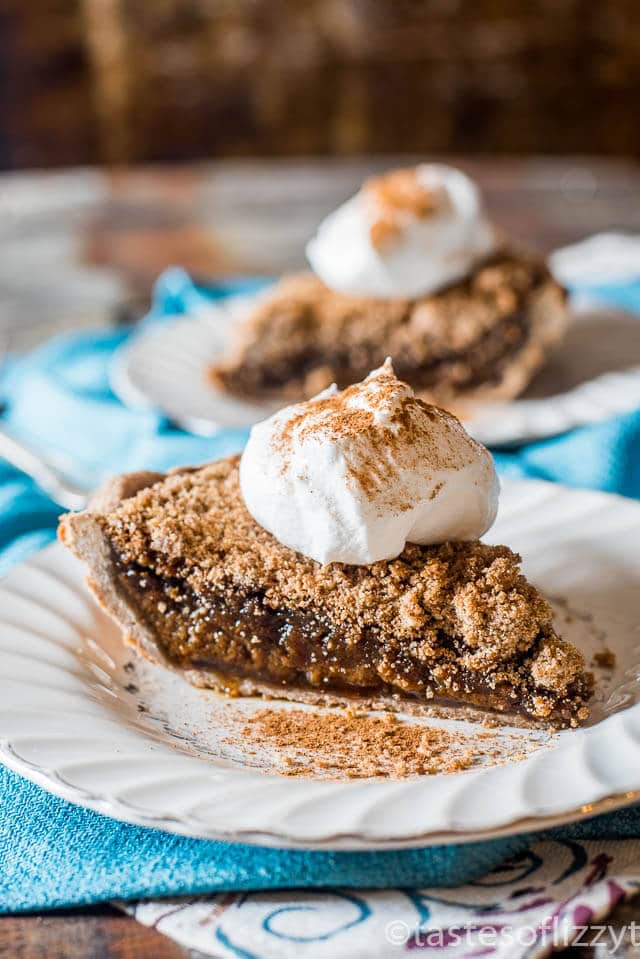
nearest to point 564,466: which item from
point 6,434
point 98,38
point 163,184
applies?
point 6,434

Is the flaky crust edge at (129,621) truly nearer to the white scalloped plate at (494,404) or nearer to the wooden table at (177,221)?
the white scalloped plate at (494,404)

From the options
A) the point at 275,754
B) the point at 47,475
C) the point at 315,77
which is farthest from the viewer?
the point at 315,77

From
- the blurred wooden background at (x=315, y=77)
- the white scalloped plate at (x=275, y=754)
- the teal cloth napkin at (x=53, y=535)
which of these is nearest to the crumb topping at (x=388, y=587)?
the white scalloped plate at (x=275, y=754)

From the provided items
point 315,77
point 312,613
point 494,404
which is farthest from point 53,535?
point 315,77

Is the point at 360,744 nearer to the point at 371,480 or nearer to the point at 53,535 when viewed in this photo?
the point at 371,480

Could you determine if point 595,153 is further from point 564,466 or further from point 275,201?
point 564,466
